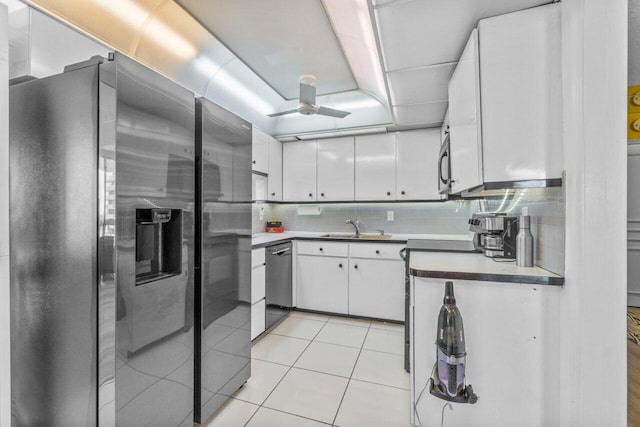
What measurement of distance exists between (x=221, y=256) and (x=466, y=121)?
5.28 feet

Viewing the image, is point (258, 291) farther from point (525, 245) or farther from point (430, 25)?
point (430, 25)

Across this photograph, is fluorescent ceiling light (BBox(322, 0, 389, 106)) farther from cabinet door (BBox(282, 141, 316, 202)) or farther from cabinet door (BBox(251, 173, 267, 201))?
cabinet door (BBox(251, 173, 267, 201))

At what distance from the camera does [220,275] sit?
1647 millimetres

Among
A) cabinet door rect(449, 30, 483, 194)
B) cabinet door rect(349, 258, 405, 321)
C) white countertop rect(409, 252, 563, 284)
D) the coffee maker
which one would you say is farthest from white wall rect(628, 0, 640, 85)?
cabinet door rect(349, 258, 405, 321)

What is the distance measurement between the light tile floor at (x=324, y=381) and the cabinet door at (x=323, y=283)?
1.06 feet

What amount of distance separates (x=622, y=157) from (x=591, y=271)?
18.4 inches

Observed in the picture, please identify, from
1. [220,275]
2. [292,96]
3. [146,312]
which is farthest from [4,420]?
[292,96]

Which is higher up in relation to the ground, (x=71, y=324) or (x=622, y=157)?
(x=622, y=157)

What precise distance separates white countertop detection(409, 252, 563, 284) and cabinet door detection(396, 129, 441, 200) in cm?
159

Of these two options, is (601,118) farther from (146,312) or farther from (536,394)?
(146,312)

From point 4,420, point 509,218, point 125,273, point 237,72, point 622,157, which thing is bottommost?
point 4,420

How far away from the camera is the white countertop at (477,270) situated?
4.18 feet

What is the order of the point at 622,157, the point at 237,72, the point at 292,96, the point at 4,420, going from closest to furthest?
the point at 4,420
the point at 622,157
the point at 237,72
the point at 292,96

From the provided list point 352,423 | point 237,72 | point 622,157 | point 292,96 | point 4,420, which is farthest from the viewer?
point 292,96
